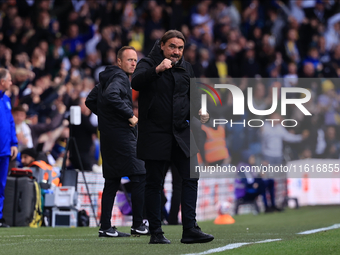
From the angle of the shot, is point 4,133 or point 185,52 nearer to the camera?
point 4,133

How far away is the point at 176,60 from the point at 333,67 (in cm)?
1219

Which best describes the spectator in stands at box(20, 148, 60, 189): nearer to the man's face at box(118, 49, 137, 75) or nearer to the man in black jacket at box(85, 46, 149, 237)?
the man in black jacket at box(85, 46, 149, 237)

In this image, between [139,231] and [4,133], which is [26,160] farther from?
[139,231]

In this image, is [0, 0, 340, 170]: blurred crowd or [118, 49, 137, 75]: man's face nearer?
[118, 49, 137, 75]: man's face

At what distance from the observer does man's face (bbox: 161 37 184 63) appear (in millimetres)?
5609

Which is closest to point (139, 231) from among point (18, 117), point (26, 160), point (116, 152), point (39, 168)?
point (116, 152)

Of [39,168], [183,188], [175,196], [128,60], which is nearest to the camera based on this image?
[183,188]

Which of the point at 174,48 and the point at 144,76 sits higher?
the point at 174,48

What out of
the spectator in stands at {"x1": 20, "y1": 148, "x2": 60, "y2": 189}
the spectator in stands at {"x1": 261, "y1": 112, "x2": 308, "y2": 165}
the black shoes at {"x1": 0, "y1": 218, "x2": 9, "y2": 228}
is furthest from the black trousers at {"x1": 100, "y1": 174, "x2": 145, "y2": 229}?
the spectator in stands at {"x1": 261, "y1": 112, "x2": 308, "y2": 165}

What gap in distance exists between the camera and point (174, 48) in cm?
564

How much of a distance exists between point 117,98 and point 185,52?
337 inches

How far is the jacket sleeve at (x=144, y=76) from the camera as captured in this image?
5527 millimetres

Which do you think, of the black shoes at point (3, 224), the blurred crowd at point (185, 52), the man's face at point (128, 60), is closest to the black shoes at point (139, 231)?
the man's face at point (128, 60)

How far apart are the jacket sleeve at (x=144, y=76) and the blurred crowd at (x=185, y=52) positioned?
4690mm
